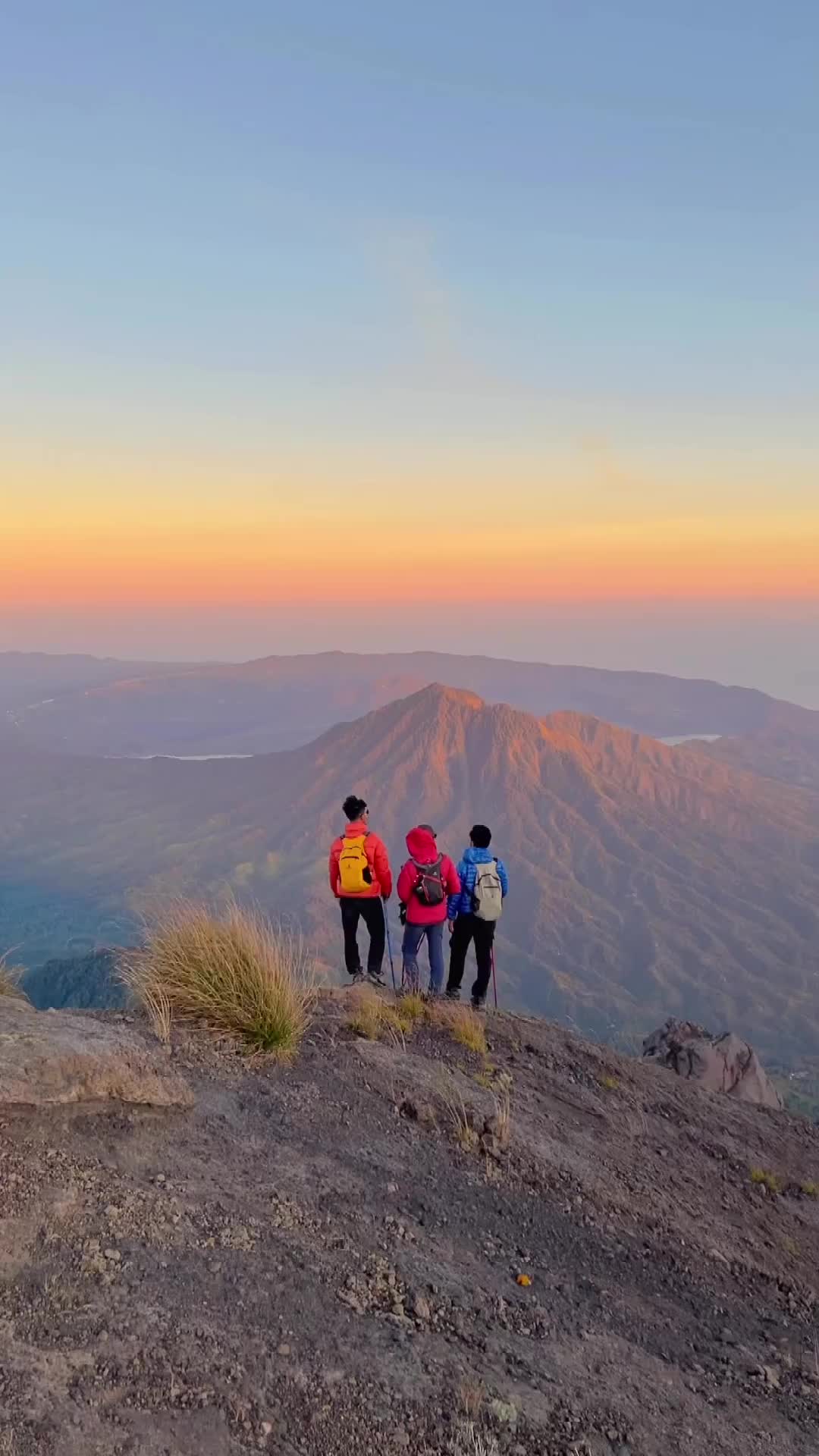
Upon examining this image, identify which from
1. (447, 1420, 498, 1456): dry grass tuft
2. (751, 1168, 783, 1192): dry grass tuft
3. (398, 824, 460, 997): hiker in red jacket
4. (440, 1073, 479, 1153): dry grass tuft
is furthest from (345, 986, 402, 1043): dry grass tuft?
(447, 1420, 498, 1456): dry grass tuft

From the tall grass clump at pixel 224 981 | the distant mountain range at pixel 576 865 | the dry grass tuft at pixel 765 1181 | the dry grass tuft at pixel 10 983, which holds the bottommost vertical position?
the distant mountain range at pixel 576 865

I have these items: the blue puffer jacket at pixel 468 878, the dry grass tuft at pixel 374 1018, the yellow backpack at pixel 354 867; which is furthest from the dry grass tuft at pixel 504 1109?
the yellow backpack at pixel 354 867

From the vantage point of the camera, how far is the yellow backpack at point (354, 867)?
9117 mm

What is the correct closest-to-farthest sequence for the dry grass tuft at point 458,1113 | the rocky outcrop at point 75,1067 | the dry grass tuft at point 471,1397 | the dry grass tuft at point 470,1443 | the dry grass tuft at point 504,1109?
the dry grass tuft at point 470,1443, the dry grass tuft at point 471,1397, the rocky outcrop at point 75,1067, the dry grass tuft at point 458,1113, the dry grass tuft at point 504,1109

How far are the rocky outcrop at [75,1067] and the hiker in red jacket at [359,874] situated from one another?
3338mm

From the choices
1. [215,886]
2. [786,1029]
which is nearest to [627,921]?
[786,1029]

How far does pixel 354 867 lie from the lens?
9148mm

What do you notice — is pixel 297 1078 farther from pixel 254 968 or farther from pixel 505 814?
pixel 505 814

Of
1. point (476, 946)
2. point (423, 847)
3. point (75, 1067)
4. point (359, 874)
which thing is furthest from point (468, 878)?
point (75, 1067)

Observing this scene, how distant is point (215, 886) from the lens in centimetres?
13938

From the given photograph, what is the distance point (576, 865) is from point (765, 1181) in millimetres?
158793

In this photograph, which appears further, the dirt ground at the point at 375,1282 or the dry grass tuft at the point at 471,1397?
the dry grass tuft at the point at 471,1397

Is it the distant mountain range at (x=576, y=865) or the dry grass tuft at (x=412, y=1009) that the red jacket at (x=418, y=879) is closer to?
the dry grass tuft at (x=412, y=1009)

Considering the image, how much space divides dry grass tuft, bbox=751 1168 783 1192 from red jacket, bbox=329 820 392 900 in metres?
4.57
